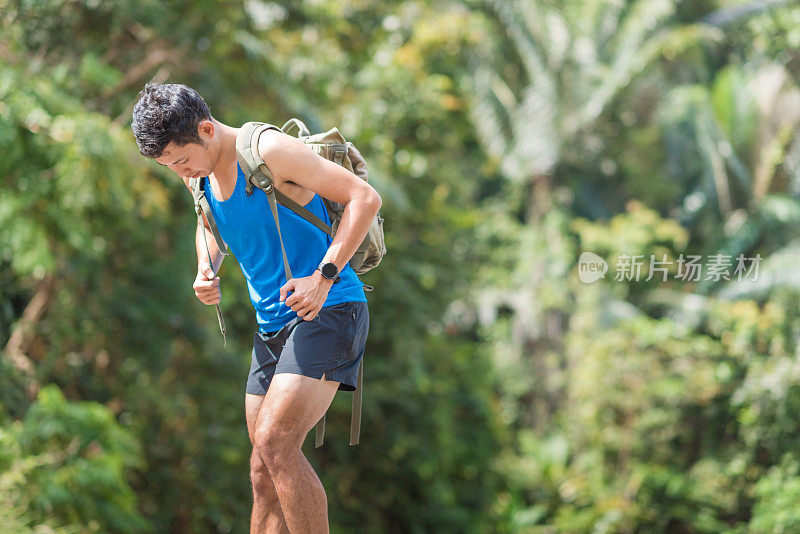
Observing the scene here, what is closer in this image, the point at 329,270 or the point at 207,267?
the point at 329,270

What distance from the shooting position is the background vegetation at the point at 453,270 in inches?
238

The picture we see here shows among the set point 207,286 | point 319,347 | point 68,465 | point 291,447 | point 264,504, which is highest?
point 207,286

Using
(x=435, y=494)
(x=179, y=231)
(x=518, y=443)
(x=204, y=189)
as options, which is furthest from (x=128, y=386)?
(x=518, y=443)

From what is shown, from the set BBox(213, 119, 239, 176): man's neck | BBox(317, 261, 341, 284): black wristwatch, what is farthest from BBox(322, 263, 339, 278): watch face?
BBox(213, 119, 239, 176): man's neck

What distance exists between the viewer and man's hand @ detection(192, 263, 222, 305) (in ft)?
8.93

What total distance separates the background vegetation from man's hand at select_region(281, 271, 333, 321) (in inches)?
111

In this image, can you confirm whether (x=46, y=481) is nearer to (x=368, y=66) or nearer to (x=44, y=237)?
(x=44, y=237)

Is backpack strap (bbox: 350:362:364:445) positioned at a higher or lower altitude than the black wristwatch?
lower

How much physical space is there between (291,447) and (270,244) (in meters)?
0.57

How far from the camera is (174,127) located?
7.72ft

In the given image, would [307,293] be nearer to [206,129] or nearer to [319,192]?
[319,192]
